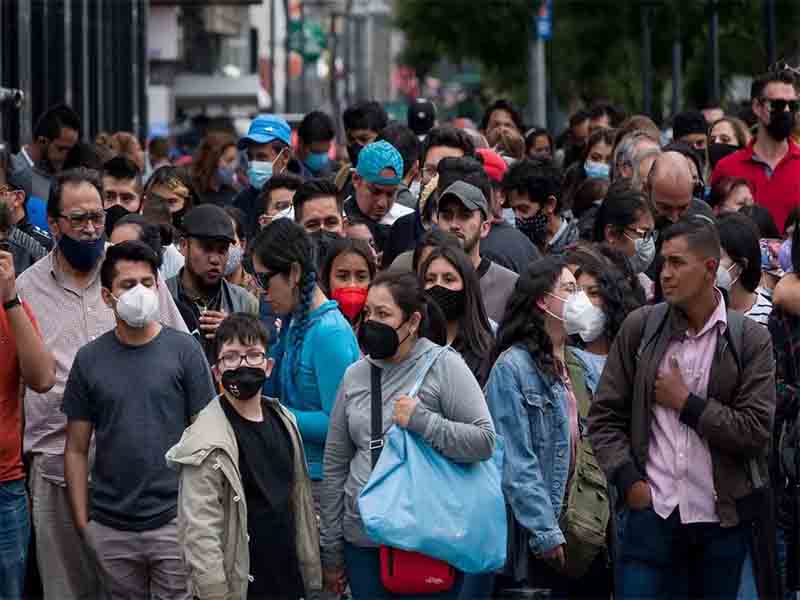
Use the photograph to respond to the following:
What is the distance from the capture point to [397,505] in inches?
295

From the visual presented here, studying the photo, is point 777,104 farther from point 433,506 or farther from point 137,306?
point 433,506

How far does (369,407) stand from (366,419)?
5 centimetres

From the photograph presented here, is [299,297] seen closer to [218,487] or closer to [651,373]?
[218,487]

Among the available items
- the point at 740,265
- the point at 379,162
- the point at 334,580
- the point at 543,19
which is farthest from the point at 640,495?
the point at 543,19

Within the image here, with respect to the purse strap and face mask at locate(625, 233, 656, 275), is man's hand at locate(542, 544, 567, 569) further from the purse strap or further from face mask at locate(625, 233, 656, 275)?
face mask at locate(625, 233, 656, 275)

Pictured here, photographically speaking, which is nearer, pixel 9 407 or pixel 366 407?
pixel 366 407

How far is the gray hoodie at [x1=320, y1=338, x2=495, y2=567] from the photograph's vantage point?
7.67m

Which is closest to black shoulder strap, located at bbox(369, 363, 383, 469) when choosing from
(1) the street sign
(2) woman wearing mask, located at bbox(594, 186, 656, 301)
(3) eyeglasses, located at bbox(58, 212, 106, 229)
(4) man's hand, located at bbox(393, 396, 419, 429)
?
(4) man's hand, located at bbox(393, 396, 419, 429)

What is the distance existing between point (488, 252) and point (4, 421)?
307 centimetres

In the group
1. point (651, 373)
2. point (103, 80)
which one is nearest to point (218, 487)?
point (651, 373)

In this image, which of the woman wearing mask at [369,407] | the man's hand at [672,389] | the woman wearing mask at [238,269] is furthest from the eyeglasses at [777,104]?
the man's hand at [672,389]

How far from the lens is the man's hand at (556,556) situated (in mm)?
8133

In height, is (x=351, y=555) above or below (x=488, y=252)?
below

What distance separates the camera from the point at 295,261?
27.8 feet
